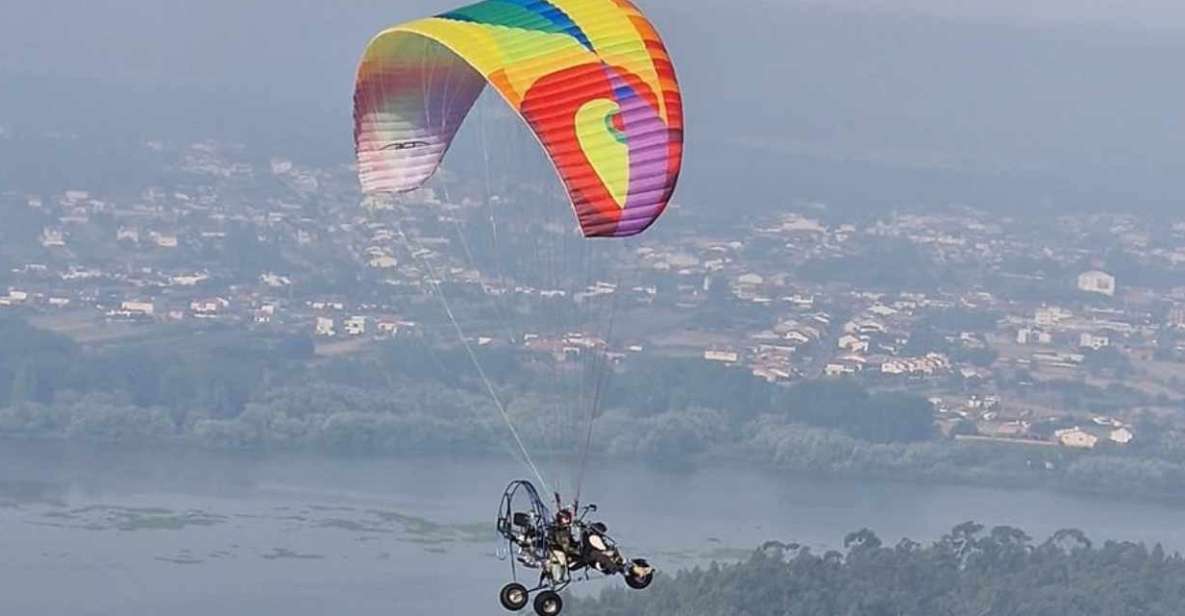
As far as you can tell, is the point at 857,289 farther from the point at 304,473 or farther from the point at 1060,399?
the point at 304,473

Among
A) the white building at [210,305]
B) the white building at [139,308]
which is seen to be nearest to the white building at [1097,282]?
the white building at [210,305]

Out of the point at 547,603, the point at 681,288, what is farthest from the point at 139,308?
the point at 547,603

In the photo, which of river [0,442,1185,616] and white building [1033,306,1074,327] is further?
white building [1033,306,1074,327]

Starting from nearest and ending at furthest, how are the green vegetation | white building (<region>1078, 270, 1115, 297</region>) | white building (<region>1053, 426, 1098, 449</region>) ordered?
the green vegetation < white building (<region>1053, 426, 1098, 449</region>) < white building (<region>1078, 270, 1115, 297</region>)

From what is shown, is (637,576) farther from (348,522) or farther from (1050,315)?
(1050,315)

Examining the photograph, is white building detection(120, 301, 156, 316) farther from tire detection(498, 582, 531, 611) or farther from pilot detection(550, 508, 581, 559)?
pilot detection(550, 508, 581, 559)

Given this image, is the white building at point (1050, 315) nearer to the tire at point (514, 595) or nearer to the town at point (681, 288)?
the town at point (681, 288)

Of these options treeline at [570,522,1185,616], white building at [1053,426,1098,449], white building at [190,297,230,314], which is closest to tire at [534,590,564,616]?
treeline at [570,522,1185,616]
